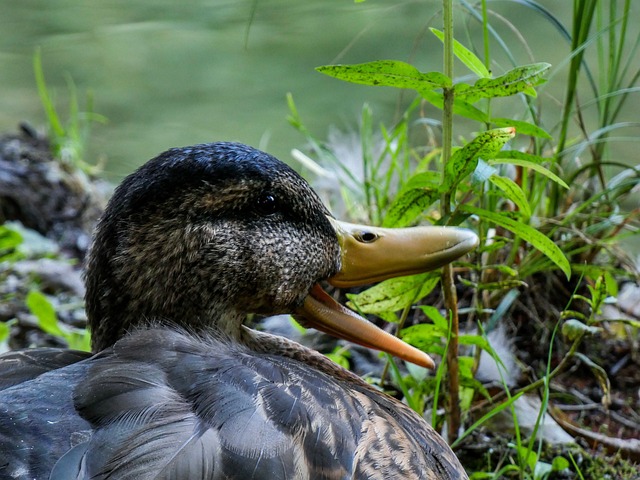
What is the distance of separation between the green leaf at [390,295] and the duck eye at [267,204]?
13.7 inches

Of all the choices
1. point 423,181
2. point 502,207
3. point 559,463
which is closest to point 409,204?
point 423,181

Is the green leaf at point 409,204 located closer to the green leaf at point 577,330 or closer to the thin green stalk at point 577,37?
the green leaf at point 577,330

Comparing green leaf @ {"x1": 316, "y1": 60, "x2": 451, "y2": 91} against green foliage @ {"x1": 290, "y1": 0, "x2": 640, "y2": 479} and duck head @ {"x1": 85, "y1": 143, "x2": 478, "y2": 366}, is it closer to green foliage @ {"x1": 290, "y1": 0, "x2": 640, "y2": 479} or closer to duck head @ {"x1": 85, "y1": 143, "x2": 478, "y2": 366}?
green foliage @ {"x1": 290, "y1": 0, "x2": 640, "y2": 479}

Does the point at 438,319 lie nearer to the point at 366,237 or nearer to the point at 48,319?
the point at 366,237

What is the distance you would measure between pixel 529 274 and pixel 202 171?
4.82ft

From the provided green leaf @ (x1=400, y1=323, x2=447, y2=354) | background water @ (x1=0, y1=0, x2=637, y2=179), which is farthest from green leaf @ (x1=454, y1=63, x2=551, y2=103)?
background water @ (x1=0, y1=0, x2=637, y2=179)

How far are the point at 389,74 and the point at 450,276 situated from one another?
58 cm

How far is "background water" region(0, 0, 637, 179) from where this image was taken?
6664mm

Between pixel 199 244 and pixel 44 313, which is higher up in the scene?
Result: pixel 199 244

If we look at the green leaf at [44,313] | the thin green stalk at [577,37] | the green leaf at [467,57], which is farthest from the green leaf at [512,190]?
the green leaf at [44,313]

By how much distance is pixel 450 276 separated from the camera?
7.79 ft

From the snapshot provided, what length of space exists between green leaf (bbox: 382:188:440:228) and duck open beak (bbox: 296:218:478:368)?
0.10 meters

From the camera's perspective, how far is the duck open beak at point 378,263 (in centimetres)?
217


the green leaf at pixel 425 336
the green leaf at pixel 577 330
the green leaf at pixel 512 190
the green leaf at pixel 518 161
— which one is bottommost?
the green leaf at pixel 425 336
